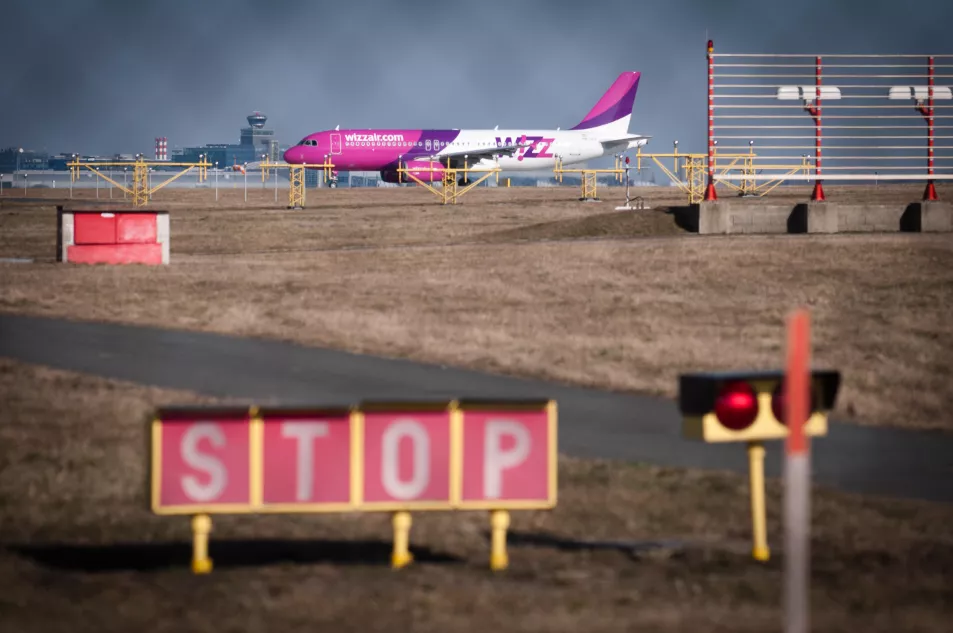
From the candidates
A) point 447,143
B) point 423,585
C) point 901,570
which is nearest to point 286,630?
point 423,585

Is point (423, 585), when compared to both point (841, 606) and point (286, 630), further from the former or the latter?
point (841, 606)

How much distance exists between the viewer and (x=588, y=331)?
747 inches

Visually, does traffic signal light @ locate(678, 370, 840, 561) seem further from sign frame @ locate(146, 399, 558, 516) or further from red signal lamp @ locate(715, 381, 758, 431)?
sign frame @ locate(146, 399, 558, 516)

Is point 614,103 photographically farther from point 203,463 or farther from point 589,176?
point 203,463

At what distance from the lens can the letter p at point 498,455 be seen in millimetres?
7293

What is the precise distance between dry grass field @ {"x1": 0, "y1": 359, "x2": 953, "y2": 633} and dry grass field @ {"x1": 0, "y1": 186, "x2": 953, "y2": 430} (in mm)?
4589

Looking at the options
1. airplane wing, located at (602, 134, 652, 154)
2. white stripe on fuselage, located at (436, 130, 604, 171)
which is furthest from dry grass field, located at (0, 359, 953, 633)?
airplane wing, located at (602, 134, 652, 154)

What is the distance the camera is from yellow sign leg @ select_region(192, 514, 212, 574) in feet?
24.3

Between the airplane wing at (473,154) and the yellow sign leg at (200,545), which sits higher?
the airplane wing at (473,154)

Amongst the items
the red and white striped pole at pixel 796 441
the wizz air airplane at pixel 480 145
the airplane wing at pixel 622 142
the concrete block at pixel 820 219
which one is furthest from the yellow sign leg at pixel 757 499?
the airplane wing at pixel 622 142

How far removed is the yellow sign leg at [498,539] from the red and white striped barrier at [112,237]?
2226cm

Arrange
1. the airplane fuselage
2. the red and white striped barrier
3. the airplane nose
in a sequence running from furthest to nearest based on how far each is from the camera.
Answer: the airplane fuselage → the airplane nose → the red and white striped barrier

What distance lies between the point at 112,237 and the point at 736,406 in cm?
2344

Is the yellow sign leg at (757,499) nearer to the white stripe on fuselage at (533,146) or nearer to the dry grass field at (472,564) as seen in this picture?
the dry grass field at (472,564)
